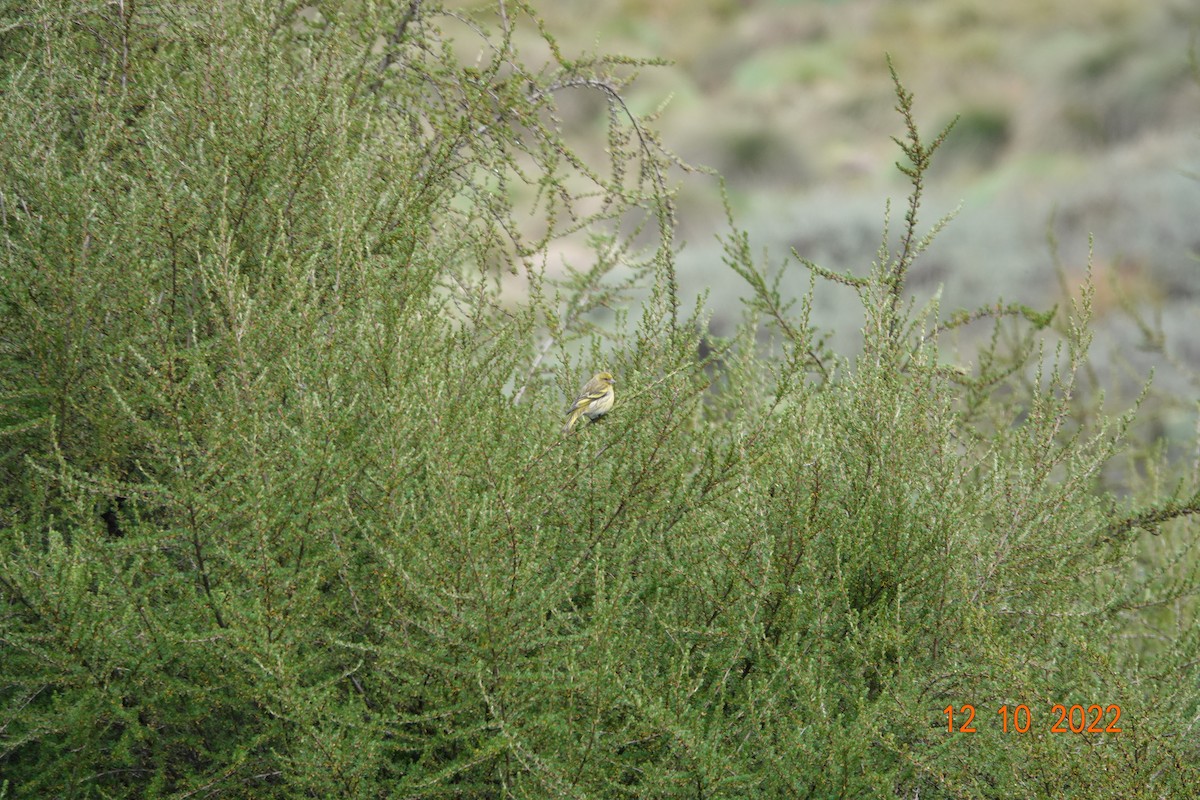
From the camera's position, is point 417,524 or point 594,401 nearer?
point 417,524

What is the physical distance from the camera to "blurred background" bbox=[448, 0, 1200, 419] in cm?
1498

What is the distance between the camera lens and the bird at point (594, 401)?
139 inches

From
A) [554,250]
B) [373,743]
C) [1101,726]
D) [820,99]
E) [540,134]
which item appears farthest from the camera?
[820,99]

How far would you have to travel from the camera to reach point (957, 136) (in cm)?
2594

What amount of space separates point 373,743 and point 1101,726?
175 centimetres

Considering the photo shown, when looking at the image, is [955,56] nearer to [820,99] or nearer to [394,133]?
[820,99]

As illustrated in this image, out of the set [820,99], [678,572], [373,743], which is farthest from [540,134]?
[820,99]

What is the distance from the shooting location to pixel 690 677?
3193mm
